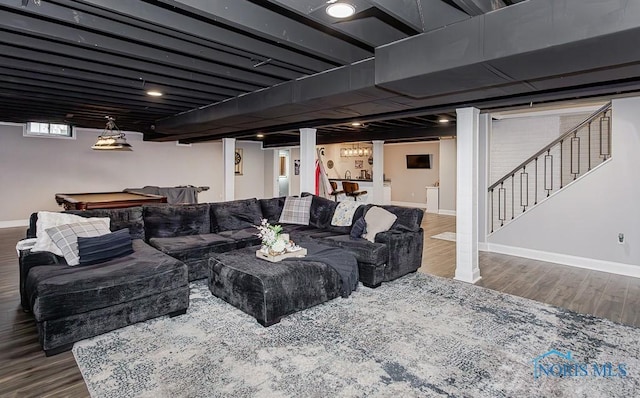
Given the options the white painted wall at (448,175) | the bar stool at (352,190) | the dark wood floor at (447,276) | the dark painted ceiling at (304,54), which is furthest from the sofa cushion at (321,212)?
the white painted wall at (448,175)

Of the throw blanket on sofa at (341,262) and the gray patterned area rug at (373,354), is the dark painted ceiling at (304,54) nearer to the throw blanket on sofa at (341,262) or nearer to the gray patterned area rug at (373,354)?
the throw blanket on sofa at (341,262)

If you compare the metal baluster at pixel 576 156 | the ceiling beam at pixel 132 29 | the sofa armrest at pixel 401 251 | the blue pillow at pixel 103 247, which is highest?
the ceiling beam at pixel 132 29

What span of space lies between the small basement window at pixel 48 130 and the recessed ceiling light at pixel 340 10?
9.19 metres

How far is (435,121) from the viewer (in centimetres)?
719

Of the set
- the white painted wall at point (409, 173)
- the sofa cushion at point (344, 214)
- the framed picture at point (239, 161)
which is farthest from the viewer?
the framed picture at point (239, 161)

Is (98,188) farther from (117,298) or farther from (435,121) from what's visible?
(435,121)

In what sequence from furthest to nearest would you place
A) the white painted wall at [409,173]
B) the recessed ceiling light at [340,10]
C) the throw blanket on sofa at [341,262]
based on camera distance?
1. the white painted wall at [409,173]
2. the throw blanket on sofa at [341,262]
3. the recessed ceiling light at [340,10]

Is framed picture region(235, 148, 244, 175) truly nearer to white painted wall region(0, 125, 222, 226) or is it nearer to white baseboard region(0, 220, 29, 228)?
white painted wall region(0, 125, 222, 226)

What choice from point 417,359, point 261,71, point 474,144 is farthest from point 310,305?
point 474,144

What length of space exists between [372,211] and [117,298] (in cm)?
319

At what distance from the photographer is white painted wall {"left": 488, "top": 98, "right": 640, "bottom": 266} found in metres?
4.80

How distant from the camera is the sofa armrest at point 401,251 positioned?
443 centimetres

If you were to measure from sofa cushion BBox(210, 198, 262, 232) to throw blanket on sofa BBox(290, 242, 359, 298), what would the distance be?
1.83 metres

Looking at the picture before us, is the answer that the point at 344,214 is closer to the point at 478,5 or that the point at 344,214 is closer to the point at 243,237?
the point at 243,237
